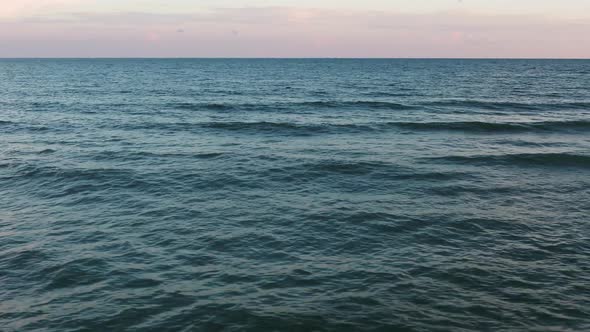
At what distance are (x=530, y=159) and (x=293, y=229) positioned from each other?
73.1ft

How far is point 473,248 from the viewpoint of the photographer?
1809 cm

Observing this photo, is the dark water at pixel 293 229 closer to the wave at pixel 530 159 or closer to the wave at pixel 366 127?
the wave at pixel 530 159

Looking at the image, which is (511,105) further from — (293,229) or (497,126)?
(293,229)

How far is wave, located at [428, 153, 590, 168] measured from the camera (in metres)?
32.2

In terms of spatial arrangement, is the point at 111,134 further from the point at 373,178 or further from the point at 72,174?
the point at 373,178

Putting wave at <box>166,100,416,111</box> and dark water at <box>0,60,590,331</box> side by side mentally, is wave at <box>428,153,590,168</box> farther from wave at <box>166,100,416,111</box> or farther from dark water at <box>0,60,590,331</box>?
wave at <box>166,100,416,111</box>

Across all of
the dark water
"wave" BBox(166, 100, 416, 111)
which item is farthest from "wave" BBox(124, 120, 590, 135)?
"wave" BBox(166, 100, 416, 111)

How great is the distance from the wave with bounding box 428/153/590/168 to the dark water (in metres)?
0.21

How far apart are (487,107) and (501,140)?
22085 mm

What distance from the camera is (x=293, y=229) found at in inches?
787

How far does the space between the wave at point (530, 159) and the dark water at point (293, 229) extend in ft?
0.68

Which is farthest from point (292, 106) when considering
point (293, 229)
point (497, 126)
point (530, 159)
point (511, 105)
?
point (293, 229)

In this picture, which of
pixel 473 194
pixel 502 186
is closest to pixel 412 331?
pixel 473 194

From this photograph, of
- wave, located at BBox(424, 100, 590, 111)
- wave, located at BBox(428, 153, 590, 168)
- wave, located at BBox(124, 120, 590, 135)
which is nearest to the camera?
wave, located at BBox(428, 153, 590, 168)
